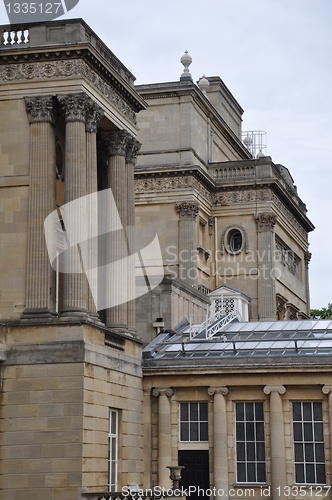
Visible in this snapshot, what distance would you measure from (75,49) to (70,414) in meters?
14.1

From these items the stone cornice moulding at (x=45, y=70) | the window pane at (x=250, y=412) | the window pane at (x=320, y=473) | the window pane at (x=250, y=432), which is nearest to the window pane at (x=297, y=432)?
the window pane at (x=320, y=473)

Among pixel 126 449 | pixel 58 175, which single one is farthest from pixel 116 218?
pixel 126 449

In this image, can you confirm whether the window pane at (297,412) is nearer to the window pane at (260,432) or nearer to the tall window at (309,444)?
the tall window at (309,444)

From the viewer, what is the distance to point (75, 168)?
37.4 metres

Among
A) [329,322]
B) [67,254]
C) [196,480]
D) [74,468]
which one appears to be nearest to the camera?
[74,468]

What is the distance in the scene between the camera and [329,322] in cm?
4566

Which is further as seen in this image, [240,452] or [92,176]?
[240,452]

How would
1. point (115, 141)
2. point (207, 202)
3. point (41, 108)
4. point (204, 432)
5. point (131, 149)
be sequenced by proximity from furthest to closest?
point (207, 202), point (131, 149), point (115, 141), point (204, 432), point (41, 108)

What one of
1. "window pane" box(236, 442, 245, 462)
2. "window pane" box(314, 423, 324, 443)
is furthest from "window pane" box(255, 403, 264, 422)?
"window pane" box(314, 423, 324, 443)

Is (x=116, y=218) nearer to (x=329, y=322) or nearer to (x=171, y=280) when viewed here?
(x=171, y=280)

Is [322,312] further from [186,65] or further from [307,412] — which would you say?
[307,412]

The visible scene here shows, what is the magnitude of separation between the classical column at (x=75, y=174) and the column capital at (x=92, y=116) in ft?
1.07

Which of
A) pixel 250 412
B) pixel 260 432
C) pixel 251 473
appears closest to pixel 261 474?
pixel 251 473

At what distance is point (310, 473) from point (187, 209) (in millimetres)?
26245
